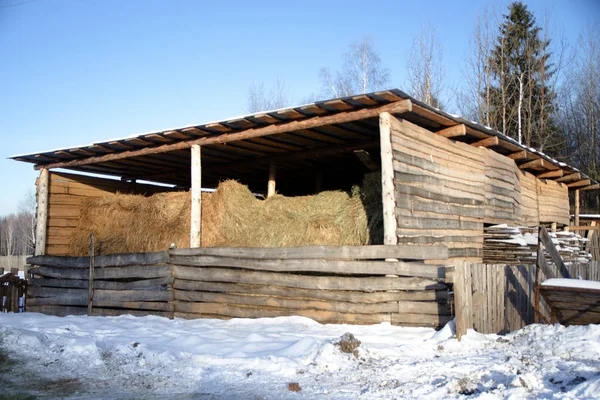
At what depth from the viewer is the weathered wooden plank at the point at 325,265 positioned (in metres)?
8.39

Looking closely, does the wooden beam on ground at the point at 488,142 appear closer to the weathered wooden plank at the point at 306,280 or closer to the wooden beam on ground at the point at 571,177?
the weathered wooden plank at the point at 306,280

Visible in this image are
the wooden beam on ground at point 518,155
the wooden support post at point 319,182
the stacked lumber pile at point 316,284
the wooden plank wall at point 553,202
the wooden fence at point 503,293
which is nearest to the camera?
the wooden fence at point 503,293

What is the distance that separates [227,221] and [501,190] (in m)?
6.77

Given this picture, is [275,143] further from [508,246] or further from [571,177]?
[571,177]

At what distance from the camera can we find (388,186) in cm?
913

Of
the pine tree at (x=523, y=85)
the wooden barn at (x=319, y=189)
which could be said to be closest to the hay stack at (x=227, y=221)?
the wooden barn at (x=319, y=189)

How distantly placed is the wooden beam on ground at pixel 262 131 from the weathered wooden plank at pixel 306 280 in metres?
2.71

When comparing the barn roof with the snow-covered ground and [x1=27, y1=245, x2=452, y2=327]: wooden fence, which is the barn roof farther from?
the snow-covered ground

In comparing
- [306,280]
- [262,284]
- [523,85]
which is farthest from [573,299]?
[523,85]

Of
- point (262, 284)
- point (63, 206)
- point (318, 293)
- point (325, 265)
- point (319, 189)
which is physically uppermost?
point (319, 189)

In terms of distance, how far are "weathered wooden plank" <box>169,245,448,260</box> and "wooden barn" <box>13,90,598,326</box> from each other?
19 mm

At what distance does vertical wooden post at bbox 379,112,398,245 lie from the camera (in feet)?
29.5

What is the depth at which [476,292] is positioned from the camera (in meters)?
7.45

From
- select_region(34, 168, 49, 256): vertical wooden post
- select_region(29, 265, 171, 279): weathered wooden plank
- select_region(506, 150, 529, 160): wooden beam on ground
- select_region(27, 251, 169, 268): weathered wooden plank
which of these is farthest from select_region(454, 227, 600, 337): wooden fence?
select_region(34, 168, 49, 256): vertical wooden post
